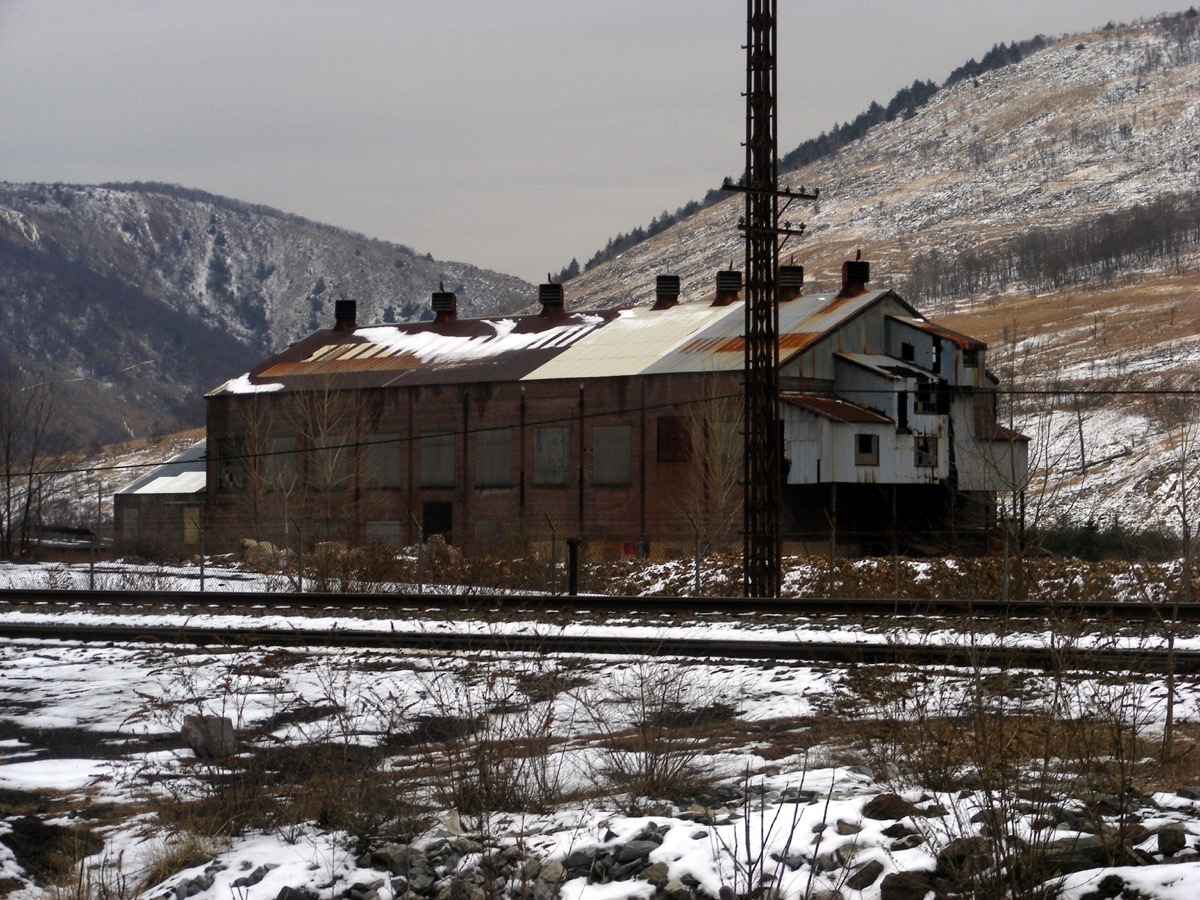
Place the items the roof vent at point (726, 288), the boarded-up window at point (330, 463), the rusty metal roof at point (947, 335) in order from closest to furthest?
the rusty metal roof at point (947, 335) → the boarded-up window at point (330, 463) → the roof vent at point (726, 288)

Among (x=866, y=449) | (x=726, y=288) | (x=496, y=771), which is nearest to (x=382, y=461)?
(x=726, y=288)

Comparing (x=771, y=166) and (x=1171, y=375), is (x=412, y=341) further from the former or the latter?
(x=1171, y=375)

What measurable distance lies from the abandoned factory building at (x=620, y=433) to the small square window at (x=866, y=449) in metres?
0.07

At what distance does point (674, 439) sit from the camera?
4209cm

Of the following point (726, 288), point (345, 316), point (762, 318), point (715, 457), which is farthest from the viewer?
point (345, 316)

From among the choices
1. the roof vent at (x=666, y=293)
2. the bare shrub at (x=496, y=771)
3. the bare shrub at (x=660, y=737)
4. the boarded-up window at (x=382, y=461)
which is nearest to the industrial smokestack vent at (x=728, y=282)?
the roof vent at (x=666, y=293)

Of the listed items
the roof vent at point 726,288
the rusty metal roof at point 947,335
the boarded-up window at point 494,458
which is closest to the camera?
the boarded-up window at point 494,458

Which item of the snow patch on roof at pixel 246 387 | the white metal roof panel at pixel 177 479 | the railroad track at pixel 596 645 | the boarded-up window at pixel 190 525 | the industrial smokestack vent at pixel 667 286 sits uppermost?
the industrial smokestack vent at pixel 667 286

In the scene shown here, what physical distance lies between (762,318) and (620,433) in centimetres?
1939

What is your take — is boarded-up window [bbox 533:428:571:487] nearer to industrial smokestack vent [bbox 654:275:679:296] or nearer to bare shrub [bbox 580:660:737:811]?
industrial smokestack vent [bbox 654:275:679:296]

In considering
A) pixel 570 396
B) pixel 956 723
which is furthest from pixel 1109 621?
pixel 570 396

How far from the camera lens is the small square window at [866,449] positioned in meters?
40.8

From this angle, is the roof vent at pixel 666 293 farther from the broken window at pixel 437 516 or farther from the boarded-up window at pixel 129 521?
the boarded-up window at pixel 129 521

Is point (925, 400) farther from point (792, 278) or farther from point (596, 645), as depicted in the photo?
point (596, 645)
